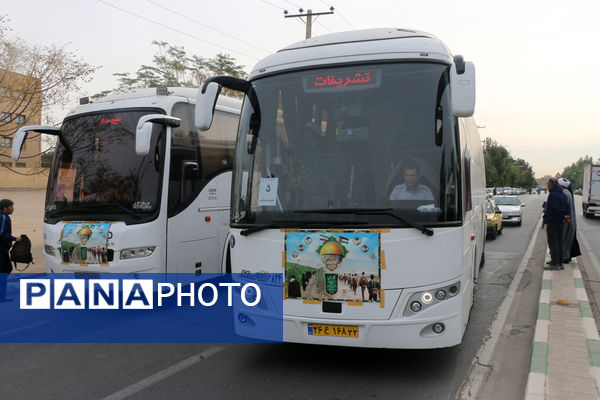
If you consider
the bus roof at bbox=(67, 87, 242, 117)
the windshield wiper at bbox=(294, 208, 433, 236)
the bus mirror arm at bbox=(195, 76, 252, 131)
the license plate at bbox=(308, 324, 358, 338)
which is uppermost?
the bus roof at bbox=(67, 87, 242, 117)

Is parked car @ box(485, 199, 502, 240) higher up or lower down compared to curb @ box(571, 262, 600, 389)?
higher up

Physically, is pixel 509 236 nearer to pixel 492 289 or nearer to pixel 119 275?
pixel 492 289

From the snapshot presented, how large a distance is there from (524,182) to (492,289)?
175m

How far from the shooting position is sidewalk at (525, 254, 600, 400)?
14.4ft

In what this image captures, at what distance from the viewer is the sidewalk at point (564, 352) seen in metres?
4.40

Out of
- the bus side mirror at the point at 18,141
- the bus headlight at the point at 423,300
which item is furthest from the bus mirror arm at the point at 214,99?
the bus side mirror at the point at 18,141

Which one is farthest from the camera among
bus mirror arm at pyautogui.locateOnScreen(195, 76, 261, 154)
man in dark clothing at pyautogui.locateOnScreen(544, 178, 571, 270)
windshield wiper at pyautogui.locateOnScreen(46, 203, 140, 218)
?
man in dark clothing at pyautogui.locateOnScreen(544, 178, 571, 270)

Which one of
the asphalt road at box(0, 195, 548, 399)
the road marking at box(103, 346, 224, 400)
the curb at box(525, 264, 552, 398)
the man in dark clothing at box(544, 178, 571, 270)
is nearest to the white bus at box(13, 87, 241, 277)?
the asphalt road at box(0, 195, 548, 399)

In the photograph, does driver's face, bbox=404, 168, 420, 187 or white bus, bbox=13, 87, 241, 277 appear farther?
white bus, bbox=13, 87, 241, 277

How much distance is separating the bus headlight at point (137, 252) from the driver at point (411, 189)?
4160 mm

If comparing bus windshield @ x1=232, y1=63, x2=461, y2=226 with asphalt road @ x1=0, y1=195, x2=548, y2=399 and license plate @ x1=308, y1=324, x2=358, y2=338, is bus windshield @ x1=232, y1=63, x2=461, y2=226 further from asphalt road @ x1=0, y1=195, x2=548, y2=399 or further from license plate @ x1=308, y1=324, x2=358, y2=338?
asphalt road @ x1=0, y1=195, x2=548, y2=399

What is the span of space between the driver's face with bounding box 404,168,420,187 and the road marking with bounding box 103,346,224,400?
9.52ft

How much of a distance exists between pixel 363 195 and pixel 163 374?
264 centimetres

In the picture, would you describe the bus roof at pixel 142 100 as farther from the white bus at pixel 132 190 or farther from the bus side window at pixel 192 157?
the bus side window at pixel 192 157
